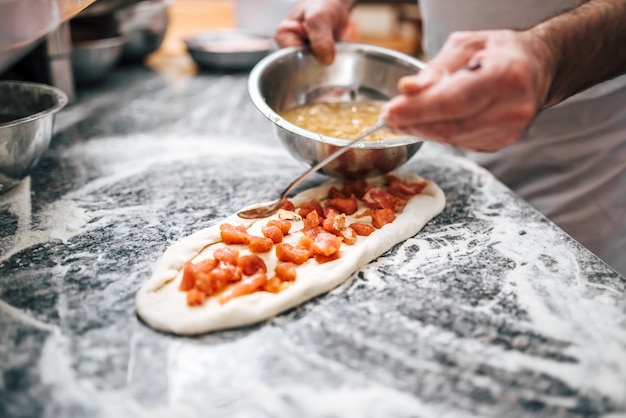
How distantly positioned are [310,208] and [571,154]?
98 centimetres

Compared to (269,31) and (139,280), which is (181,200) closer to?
(139,280)

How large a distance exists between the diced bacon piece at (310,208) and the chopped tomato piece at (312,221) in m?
0.03

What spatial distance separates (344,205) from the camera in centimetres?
143

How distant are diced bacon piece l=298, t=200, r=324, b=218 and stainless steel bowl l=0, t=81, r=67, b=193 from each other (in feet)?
2.44

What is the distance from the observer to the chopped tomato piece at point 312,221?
133cm

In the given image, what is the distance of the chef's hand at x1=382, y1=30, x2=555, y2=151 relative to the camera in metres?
0.95

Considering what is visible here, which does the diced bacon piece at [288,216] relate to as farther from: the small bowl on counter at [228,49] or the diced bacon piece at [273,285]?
the small bowl on counter at [228,49]

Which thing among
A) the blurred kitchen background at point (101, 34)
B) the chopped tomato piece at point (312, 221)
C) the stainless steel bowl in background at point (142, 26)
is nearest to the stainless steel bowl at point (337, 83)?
the chopped tomato piece at point (312, 221)

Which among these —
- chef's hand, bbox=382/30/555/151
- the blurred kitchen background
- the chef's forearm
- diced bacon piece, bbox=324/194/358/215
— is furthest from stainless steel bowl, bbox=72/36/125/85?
the chef's forearm

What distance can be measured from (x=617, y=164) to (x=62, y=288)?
1707mm

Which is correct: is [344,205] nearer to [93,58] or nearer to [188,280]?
[188,280]

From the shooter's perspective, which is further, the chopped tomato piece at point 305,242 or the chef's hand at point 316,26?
the chef's hand at point 316,26

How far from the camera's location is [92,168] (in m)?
1.66

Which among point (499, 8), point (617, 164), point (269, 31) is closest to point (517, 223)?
point (617, 164)
